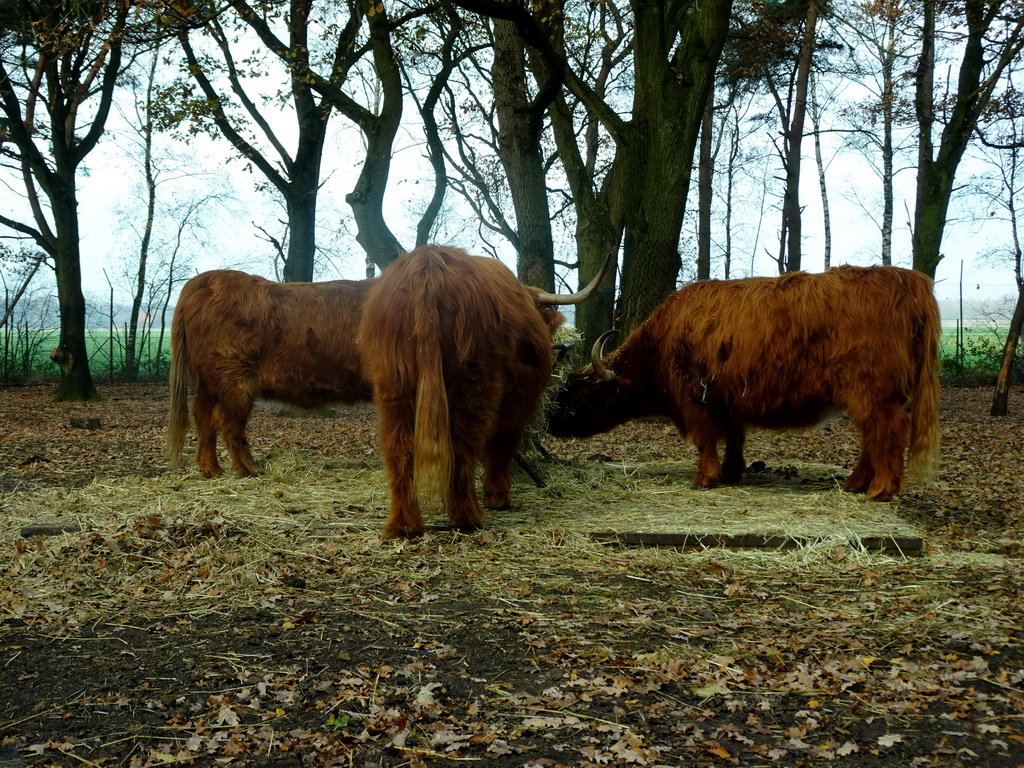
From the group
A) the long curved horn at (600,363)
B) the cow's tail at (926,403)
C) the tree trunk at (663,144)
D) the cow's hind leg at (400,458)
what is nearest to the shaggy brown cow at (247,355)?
the long curved horn at (600,363)

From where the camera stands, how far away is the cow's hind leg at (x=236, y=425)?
7496mm

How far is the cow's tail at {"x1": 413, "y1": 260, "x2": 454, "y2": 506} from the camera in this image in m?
4.86

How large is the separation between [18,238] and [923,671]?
22.4 m

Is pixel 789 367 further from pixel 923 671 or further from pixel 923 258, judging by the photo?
pixel 923 258

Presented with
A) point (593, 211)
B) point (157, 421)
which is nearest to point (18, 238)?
point (157, 421)

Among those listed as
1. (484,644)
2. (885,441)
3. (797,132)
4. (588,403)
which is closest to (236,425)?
(588,403)

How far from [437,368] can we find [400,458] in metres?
0.55

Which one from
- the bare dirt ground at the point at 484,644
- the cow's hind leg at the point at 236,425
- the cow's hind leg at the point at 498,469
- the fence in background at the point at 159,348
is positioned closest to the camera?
the bare dirt ground at the point at 484,644

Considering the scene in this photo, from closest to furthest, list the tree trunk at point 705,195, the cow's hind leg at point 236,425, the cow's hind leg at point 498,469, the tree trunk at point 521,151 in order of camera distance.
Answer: the cow's hind leg at point 498,469 < the cow's hind leg at point 236,425 < the tree trunk at point 521,151 < the tree trunk at point 705,195

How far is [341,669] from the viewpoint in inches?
130

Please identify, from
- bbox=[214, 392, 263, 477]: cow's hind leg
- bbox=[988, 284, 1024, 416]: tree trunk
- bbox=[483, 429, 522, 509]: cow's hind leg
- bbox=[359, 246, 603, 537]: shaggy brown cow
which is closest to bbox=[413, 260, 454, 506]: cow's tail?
bbox=[359, 246, 603, 537]: shaggy brown cow

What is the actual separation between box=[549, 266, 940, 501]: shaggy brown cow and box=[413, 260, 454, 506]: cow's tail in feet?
8.75

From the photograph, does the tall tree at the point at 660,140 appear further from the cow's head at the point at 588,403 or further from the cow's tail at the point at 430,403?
the cow's tail at the point at 430,403

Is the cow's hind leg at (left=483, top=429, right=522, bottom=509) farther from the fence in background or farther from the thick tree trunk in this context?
the fence in background
